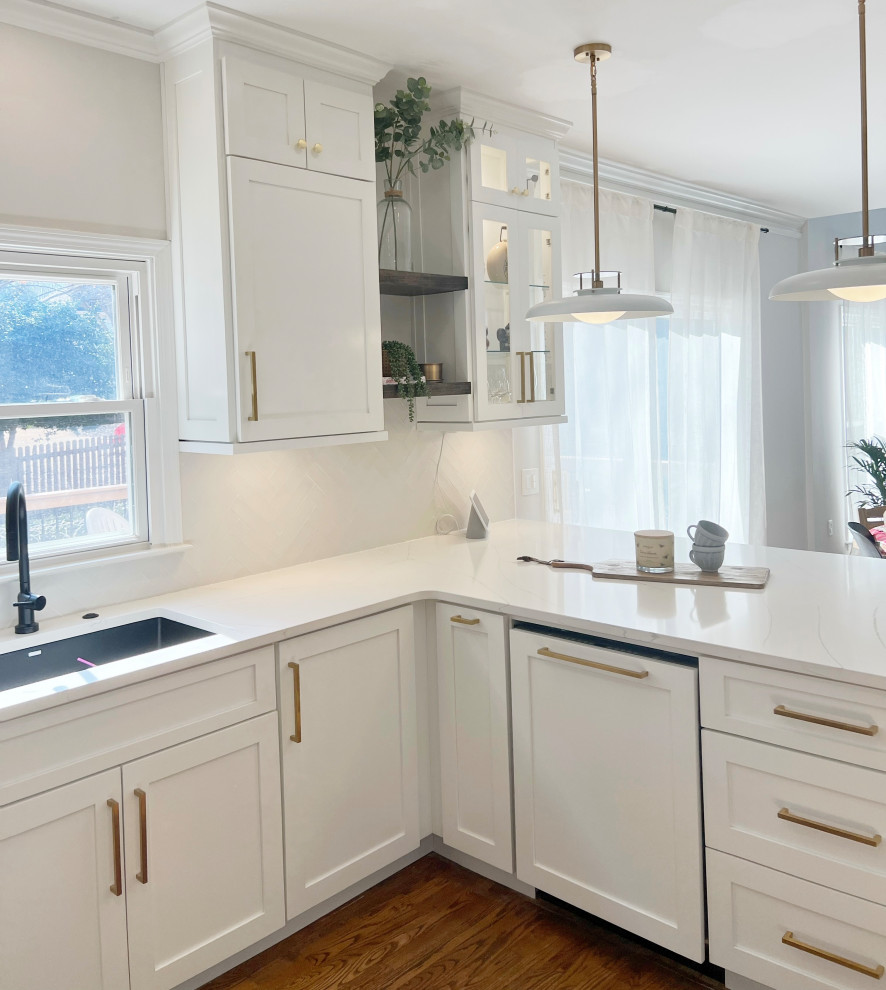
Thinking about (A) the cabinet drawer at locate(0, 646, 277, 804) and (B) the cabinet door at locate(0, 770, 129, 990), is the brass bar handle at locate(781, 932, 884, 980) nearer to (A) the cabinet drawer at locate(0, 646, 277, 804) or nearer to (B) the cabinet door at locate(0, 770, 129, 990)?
(A) the cabinet drawer at locate(0, 646, 277, 804)

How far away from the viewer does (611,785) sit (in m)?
2.17

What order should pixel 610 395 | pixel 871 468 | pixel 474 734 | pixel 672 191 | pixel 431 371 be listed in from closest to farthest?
1. pixel 474 734
2. pixel 431 371
3. pixel 610 395
4. pixel 672 191
5. pixel 871 468

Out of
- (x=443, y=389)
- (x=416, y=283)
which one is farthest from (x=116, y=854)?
(x=416, y=283)

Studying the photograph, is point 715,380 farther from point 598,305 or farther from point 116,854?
point 116,854

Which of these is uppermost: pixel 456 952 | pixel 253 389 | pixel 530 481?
pixel 253 389

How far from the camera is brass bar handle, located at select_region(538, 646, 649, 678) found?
6.81ft

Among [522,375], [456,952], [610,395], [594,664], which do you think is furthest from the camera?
[610,395]

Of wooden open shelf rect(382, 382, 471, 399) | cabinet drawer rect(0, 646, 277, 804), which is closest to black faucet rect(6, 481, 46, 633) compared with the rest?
cabinet drawer rect(0, 646, 277, 804)

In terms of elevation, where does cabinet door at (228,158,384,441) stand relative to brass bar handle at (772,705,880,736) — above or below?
above

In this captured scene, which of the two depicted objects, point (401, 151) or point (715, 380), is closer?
point (401, 151)

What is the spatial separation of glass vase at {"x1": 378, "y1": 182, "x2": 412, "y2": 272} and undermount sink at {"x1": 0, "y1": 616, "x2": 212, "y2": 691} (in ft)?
4.57

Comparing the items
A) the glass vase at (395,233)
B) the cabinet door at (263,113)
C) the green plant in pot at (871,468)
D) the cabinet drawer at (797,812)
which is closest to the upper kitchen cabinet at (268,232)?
the cabinet door at (263,113)

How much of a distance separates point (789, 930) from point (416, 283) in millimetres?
2099

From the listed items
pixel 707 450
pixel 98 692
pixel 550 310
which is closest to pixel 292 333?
pixel 550 310
